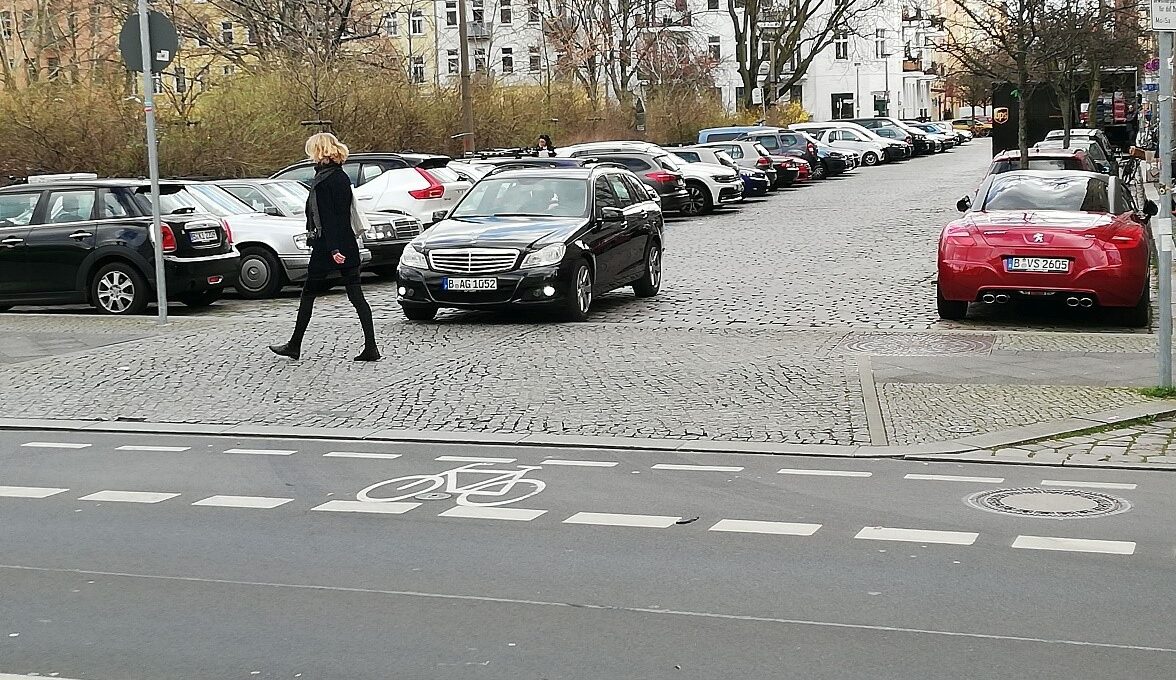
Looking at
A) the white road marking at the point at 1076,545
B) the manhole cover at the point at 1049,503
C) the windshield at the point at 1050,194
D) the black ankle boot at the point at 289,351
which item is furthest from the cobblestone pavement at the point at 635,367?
the white road marking at the point at 1076,545

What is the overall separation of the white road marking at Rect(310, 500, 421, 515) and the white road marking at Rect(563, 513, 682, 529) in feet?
2.89

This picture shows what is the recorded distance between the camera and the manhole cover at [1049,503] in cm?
793

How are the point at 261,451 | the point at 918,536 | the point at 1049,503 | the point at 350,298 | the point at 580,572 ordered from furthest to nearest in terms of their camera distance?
the point at 350,298 → the point at 261,451 → the point at 1049,503 → the point at 918,536 → the point at 580,572

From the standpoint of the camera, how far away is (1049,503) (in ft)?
26.9

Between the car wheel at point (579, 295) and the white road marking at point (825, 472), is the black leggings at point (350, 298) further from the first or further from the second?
the white road marking at point (825, 472)

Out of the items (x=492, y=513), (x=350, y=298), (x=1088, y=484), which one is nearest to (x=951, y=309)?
(x=350, y=298)

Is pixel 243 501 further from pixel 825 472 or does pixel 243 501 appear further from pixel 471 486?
pixel 825 472

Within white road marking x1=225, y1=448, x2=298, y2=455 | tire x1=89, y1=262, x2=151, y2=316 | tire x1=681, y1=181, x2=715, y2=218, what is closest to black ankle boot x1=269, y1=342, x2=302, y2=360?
white road marking x1=225, y1=448, x2=298, y2=455

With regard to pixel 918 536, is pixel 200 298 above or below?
above

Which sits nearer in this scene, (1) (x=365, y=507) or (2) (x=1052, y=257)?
(1) (x=365, y=507)

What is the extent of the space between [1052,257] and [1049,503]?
7.69m

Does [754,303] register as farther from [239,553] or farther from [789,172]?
[789,172]

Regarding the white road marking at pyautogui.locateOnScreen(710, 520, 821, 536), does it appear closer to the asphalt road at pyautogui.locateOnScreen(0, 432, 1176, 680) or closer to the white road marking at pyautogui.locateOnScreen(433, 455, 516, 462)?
the asphalt road at pyautogui.locateOnScreen(0, 432, 1176, 680)

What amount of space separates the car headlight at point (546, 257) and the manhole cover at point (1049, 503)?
26.9 ft
